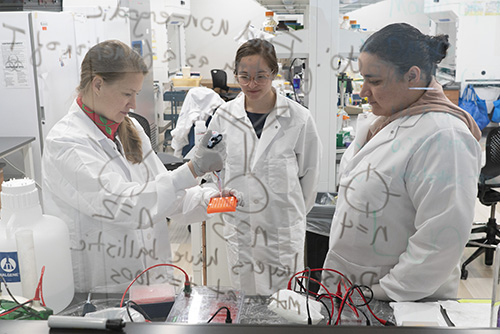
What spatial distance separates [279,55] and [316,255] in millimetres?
511

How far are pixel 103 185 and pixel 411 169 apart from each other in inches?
24.3

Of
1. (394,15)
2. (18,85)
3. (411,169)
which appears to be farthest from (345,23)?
(18,85)

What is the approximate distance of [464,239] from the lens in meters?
0.84

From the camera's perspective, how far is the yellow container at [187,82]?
2.98 feet

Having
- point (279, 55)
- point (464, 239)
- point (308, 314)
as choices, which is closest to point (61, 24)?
point (279, 55)

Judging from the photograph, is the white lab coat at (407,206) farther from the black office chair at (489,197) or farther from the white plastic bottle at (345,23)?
the white plastic bottle at (345,23)

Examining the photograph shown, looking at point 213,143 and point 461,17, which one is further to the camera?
point 213,143

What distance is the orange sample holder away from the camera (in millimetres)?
1010

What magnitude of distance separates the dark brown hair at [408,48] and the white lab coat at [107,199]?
447 mm

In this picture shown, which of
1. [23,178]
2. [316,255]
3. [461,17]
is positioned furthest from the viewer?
[316,255]

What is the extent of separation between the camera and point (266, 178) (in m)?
1.08

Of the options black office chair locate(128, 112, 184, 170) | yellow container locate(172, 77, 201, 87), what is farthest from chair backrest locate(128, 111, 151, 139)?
yellow container locate(172, 77, 201, 87)

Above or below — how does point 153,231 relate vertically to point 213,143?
below

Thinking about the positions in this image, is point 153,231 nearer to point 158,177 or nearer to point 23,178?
point 158,177
